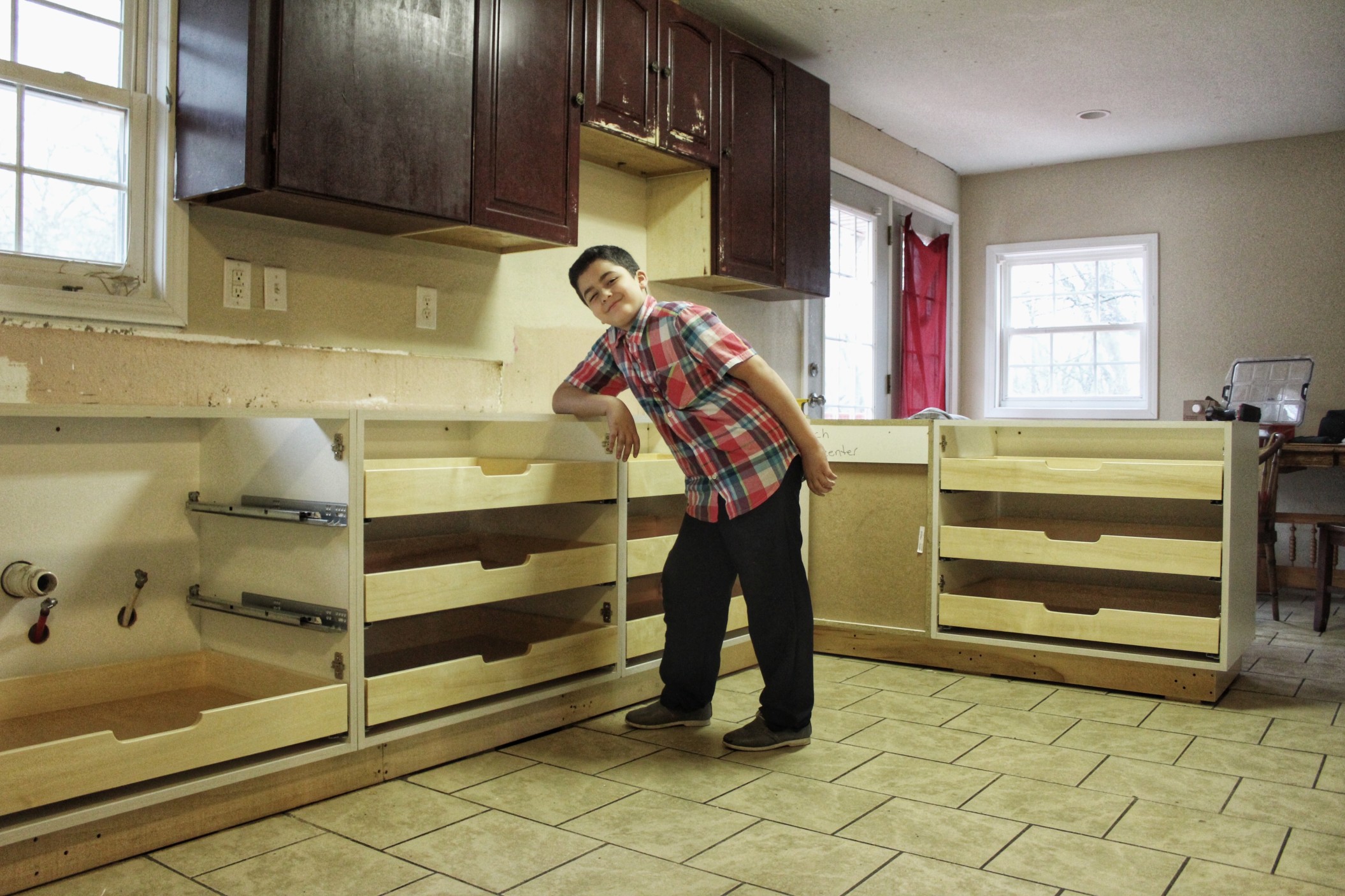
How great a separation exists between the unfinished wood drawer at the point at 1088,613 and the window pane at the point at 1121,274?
10.3ft

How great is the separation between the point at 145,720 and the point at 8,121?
126 cm

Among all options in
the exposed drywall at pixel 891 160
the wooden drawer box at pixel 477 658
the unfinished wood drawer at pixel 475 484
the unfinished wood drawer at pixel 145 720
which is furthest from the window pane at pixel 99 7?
the exposed drywall at pixel 891 160

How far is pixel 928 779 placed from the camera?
2297 mm

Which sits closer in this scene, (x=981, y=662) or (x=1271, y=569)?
(x=981, y=662)

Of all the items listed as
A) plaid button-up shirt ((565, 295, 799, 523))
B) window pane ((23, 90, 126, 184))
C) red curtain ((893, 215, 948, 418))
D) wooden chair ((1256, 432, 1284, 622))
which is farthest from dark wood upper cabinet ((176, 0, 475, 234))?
wooden chair ((1256, 432, 1284, 622))

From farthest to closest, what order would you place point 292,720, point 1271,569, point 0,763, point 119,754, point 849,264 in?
point 849,264, point 1271,569, point 292,720, point 119,754, point 0,763

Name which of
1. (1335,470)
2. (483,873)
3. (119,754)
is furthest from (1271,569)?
(119,754)

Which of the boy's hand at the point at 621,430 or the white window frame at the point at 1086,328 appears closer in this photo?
the boy's hand at the point at 621,430

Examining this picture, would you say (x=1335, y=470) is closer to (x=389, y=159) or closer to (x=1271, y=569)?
(x=1271, y=569)

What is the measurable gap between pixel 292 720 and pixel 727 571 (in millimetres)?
1065

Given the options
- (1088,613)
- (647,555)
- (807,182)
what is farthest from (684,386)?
(807,182)

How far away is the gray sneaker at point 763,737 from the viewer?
2.47 meters

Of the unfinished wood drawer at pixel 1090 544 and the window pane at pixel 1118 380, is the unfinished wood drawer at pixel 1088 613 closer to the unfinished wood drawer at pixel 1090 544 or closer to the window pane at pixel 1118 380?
the unfinished wood drawer at pixel 1090 544

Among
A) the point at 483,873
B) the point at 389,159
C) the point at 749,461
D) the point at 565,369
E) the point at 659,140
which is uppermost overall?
the point at 659,140
